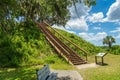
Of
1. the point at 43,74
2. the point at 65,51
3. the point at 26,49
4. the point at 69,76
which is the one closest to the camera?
the point at 43,74

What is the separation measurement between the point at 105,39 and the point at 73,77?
7154 centimetres

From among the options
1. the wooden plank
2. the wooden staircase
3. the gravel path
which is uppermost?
the wooden staircase

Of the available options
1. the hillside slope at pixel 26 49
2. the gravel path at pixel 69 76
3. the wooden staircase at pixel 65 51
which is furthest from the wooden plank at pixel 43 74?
the wooden staircase at pixel 65 51

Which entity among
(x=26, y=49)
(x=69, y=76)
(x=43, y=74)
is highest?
(x=26, y=49)

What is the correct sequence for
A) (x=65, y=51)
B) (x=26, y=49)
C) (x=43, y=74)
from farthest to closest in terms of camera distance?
(x=65, y=51) → (x=26, y=49) → (x=43, y=74)

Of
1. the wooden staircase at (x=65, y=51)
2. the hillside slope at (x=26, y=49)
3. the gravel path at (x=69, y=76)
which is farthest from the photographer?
the wooden staircase at (x=65, y=51)

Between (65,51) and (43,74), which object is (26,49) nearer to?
(65,51)

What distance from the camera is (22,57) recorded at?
19422 mm

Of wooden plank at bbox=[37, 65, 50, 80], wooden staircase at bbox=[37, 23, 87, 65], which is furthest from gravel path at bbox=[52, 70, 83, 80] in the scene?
wooden staircase at bbox=[37, 23, 87, 65]

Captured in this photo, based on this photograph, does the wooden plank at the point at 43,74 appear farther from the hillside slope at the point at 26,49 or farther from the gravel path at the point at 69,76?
the hillside slope at the point at 26,49

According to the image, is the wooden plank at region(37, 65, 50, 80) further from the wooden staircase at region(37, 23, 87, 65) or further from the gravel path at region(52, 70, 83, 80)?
the wooden staircase at region(37, 23, 87, 65)

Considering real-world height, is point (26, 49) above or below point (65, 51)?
above

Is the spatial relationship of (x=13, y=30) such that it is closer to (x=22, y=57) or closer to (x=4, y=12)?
(x=22, y=57)

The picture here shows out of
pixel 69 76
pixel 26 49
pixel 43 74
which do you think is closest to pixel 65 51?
pixel 26 49
